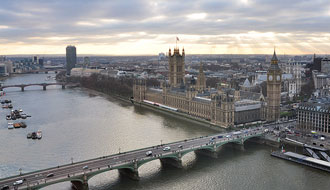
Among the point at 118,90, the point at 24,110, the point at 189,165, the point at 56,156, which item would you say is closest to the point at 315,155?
the point at 189,165

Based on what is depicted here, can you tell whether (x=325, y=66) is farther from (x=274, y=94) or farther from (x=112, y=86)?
(x=112, y=86)

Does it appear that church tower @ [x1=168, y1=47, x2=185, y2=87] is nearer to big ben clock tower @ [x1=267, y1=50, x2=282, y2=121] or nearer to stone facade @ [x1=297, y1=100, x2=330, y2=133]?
big ben clock tower @ [x1=267, y1=50, x2=282, y2=121]

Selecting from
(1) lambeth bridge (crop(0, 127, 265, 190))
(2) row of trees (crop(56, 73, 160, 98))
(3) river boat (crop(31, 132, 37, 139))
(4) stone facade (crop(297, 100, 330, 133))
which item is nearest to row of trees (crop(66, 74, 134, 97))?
(2) row of trees (crop(56, 73, 160, 98))

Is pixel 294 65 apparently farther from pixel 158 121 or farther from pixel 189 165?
pixel 189 165

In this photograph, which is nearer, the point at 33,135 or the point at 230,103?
the point at 33,135

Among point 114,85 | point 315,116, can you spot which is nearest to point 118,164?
point 315,116
